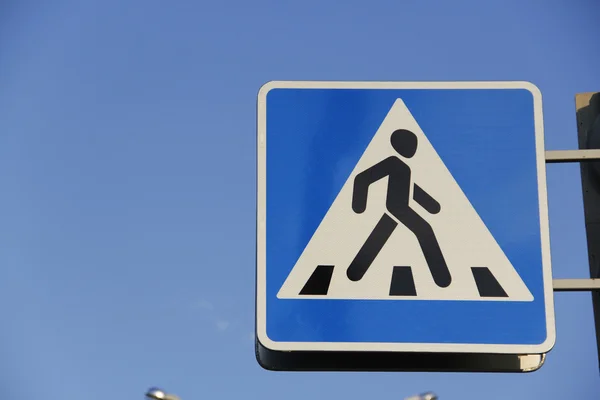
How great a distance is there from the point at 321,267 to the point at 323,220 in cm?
17

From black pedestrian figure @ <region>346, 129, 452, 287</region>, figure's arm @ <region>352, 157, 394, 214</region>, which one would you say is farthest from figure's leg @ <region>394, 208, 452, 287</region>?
figure's arm @ <region>352, 157, 394, 214</region>

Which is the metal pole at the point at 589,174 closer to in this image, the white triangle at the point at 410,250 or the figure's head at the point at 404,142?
the white triangle at the point at 410,250

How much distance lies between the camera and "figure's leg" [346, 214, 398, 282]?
10.2 ft

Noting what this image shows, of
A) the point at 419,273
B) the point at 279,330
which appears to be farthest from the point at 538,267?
the point at 279,330

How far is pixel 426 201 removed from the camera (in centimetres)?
318

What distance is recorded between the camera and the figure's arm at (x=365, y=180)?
3178 mm

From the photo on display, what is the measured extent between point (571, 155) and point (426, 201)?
0.60 meters

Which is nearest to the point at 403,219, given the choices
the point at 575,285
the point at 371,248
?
the point at 371,248

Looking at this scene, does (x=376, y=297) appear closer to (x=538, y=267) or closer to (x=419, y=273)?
(x=419, y=273)

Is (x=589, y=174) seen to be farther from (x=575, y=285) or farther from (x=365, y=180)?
(x=365, y=180)

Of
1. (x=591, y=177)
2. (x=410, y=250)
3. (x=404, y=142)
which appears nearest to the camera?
(x=410, y=250)

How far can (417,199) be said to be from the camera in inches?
125

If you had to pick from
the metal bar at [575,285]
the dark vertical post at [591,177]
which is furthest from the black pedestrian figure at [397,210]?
the dark vertical post at [591,177]

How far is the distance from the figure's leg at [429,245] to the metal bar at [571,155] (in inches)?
21.7
